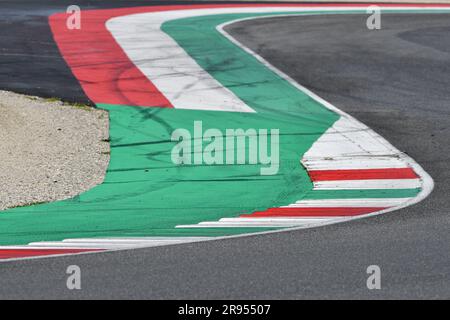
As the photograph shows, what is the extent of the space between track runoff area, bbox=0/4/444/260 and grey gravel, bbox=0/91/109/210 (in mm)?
273

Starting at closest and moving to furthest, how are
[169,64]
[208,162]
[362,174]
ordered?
[362,174]
[208,162]
[169,64]

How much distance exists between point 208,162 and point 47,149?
2.10 metres

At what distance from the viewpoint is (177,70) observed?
20156 millimetres

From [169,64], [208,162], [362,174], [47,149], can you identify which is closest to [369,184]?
[362,174]

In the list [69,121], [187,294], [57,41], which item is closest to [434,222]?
[187,294]

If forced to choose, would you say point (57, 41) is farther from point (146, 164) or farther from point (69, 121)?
point (146, 164)

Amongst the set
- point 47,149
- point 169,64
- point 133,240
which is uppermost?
point 133,240

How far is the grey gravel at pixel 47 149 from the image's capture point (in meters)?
11.3

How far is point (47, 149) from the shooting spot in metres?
13.1

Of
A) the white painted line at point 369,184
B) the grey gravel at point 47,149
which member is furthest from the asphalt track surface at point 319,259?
the grey gravel at point 47,149

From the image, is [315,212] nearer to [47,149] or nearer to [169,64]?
[47,149]

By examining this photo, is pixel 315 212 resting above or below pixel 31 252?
below

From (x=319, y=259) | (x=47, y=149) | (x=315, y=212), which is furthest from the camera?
(x=47, y=149)

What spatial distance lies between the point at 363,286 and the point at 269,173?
485 cm
